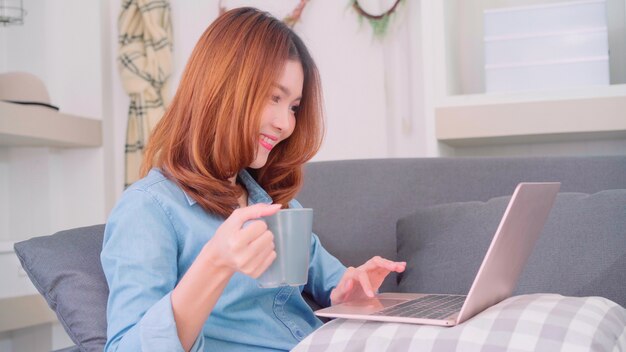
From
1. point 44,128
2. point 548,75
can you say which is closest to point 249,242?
point 548,75

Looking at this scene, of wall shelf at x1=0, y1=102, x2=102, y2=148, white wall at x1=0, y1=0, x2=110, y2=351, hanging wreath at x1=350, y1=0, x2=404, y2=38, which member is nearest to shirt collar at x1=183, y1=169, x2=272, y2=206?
wall shelf at x1=0, y1=102, x2=102, y2=148

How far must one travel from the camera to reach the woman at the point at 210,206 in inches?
37.5

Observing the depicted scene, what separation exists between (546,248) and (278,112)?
54 cm

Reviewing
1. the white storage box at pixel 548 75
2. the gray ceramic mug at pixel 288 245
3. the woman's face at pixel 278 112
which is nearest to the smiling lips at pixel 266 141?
the woman's face at pixel 278 112

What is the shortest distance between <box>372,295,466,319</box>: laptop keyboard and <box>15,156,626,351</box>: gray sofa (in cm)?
28

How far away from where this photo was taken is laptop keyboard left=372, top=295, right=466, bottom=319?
0.92m

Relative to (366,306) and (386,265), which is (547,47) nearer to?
(386,265)

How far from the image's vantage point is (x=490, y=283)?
37.4 inches

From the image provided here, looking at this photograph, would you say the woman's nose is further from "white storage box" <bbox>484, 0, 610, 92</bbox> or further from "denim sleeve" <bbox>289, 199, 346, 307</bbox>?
"white storage box" <bbox>484, 0, 610, 92</bbox>

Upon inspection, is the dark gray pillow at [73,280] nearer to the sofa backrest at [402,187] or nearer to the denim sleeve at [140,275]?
the denim sleeve at [140,275]

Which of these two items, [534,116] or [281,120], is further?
[534,116]

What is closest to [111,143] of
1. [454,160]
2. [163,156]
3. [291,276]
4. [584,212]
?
[454,160]

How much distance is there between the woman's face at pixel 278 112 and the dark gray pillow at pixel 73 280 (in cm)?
31

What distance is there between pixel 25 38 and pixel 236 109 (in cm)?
202
